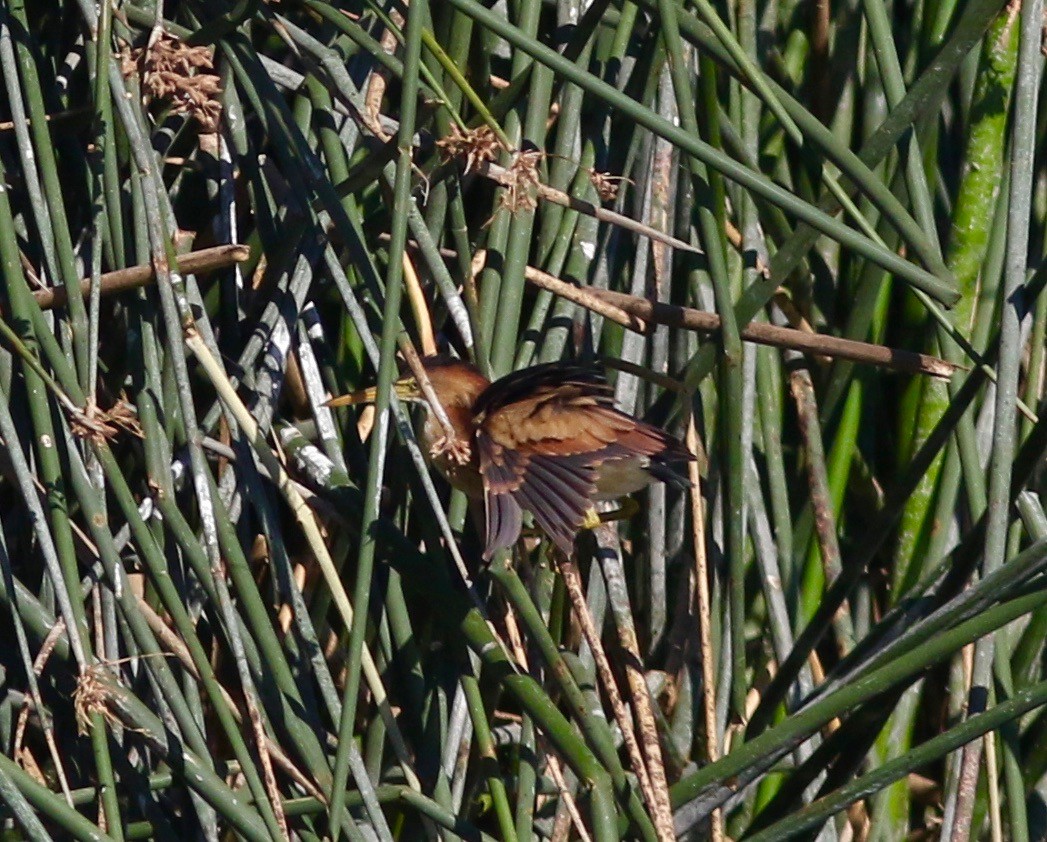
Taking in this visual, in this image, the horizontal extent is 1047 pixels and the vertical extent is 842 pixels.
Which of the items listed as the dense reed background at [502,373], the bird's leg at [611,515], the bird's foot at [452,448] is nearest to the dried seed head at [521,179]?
the dense reed background at [502,373]

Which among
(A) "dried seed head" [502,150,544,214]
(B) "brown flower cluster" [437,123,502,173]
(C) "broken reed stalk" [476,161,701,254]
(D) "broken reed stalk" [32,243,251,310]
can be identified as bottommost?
(D) "broken reed stalk" [32,243,251,310]

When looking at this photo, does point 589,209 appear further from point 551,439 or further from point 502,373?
point 551,439

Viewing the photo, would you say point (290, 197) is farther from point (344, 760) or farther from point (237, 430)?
point (344, 760)

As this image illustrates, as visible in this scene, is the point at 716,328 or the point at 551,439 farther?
the point at 551,439

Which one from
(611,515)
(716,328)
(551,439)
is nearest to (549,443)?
(551,439)

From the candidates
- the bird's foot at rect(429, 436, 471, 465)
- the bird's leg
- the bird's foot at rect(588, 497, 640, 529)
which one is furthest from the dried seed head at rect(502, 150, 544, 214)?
the bird's foot at rect(588, 497, 640, 529)

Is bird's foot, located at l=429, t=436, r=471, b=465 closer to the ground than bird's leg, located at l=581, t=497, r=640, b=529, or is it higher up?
higher up

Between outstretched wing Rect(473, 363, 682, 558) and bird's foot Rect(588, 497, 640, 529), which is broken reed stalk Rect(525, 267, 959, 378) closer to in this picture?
outstretched wing Rect(473, 363, 682, 558)

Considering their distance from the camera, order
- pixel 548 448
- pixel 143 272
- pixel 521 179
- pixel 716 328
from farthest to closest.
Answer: pixel 548 448
pixel 716 328
pixel 143 272
pixel 521 179
